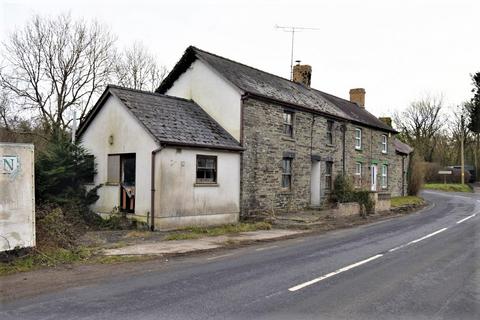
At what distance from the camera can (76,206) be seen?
55.9 ft

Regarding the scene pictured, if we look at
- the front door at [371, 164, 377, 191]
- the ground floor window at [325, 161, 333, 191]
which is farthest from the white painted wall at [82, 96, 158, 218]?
the front door at [371, 164, 377, 191]

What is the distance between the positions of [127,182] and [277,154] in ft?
24.0

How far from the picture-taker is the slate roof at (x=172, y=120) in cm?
1644

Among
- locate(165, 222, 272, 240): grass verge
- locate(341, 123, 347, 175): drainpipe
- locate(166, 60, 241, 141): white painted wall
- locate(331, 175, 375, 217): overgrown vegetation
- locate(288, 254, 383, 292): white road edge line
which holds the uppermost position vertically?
locate(166, 60, 241, 141): white painted wall

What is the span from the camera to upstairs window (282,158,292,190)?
21.8 meters

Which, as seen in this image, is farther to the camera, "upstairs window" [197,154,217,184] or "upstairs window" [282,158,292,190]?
"upstairs window" [282,158,292,190]

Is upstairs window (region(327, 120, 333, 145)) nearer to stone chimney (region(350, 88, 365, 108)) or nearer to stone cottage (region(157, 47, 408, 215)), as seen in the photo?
stone cottage (region(157, 47, 408, 215))

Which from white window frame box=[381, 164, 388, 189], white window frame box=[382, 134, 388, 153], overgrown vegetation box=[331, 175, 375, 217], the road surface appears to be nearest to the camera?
the road surface

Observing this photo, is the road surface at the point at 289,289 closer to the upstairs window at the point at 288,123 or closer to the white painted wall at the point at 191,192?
the white painted wall at the point at 191,192

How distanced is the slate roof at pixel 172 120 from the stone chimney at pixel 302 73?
1240 centimetres

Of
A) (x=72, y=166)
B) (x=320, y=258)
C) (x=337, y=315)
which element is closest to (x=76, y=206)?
(x=72, y=166)

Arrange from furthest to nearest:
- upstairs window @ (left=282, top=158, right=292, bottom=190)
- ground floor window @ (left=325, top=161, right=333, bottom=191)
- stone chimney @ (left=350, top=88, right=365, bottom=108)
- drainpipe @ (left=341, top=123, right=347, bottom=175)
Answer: stone chimney @ (left=350, top=88, right=365, bottom=108) < drainpipe @ (left=341, top=123, right=347, bottom=175) < ground floor window @ (left=325, top=161, right=333, bottom=191) < upstairs window @ (left=282, top=158, right=292, bottom=190)

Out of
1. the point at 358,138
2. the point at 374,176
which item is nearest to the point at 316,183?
the point at 358,138

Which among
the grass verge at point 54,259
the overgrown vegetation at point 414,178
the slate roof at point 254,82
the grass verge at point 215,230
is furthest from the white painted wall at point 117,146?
the overgrown vegetation at point 414,178
